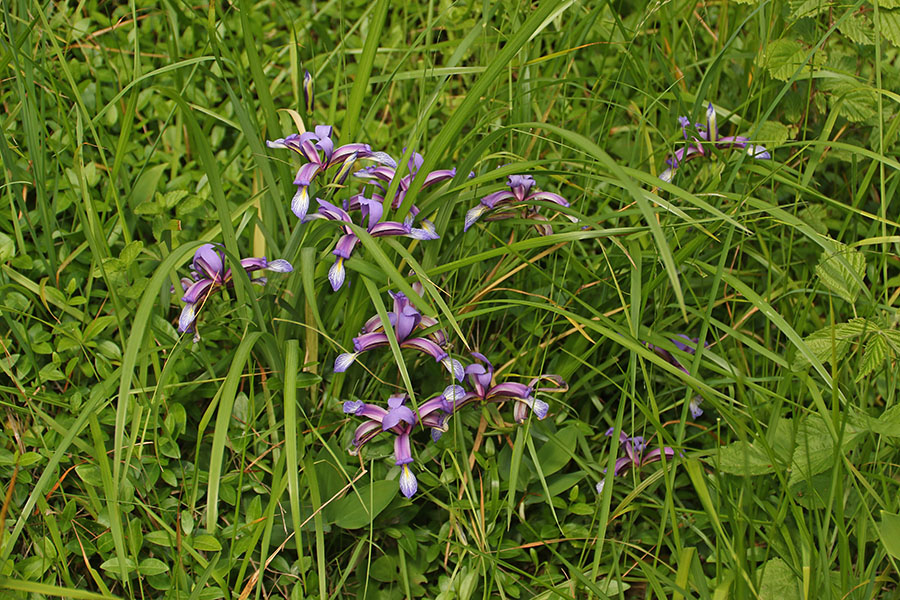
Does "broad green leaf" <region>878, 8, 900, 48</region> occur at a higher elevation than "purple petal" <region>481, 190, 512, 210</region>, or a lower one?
higher

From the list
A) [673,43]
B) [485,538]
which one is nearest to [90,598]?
[485,538]

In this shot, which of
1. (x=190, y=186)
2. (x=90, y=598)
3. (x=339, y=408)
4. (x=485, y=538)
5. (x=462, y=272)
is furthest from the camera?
(x=190, y=186)

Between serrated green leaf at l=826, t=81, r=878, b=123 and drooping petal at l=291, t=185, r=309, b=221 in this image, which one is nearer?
drooping petal at l=291, t=185, r=309, b=221

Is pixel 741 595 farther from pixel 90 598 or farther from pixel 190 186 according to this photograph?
pixel 190 186

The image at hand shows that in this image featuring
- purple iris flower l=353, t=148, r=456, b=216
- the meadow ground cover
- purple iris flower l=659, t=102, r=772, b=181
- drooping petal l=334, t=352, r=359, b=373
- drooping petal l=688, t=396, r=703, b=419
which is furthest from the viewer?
purple iris flower l=659, t=102, r=772, b=181

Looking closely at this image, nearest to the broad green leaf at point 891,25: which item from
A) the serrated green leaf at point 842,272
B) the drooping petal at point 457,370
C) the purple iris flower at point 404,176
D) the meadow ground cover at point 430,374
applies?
the meadow ground cover at point 430,374

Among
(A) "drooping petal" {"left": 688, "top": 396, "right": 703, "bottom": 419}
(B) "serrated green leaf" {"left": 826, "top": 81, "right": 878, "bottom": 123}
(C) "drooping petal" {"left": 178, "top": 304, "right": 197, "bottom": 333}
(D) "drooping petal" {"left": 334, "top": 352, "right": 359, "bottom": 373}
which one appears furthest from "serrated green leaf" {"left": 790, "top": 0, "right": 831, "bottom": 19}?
(C) "drooping petal" {"left": 178, "top": 304, "right": 197, "bottom": 333}

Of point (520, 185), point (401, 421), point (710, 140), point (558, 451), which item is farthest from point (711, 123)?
point (401, 421)

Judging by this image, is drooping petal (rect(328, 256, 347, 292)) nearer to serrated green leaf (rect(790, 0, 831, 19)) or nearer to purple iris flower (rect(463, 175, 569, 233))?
purple iris flower (rect(463, 175, 569, 233))

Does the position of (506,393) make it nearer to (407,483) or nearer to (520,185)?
(407,483)
